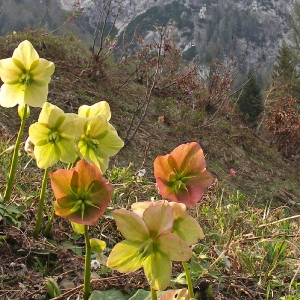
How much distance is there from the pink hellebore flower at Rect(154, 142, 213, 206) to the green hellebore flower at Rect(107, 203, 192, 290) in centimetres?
11

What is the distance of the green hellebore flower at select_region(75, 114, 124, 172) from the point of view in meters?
0.82

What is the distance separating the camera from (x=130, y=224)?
597mm

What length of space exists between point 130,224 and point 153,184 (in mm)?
1789

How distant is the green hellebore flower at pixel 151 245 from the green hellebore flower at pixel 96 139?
0.87 ft

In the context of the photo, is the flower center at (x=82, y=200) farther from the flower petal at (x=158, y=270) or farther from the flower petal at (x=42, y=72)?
the flower petal at (x=42, y=72)

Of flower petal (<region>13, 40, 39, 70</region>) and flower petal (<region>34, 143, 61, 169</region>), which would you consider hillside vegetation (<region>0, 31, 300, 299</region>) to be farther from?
flower petal (<region>13, 40, 39, 70</region>)

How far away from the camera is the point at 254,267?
124cm

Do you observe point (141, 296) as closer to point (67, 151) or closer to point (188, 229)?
point (188, 229)

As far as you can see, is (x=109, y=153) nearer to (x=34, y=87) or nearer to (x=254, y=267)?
(x=34, y=87)

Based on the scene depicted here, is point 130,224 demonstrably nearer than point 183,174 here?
Yes

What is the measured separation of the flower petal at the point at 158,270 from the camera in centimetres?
60

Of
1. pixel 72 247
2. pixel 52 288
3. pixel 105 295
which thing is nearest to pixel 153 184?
pixel 72 247

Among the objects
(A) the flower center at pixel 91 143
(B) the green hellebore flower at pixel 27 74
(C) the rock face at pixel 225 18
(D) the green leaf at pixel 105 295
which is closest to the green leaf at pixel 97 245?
(D) the green leaf at pixel 105 295

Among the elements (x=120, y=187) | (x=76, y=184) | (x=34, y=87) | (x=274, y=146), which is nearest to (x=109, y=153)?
(x=76, y=184)
